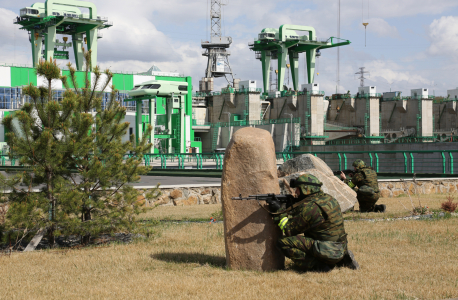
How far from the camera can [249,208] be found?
5.93 m

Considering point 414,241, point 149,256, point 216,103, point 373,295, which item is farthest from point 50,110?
point 216,103

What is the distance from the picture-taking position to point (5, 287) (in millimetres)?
5543

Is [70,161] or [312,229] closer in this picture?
[312,229]

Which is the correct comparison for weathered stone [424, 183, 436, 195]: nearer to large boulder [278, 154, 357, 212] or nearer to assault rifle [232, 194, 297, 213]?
large boulder [278, 154, 357, 212]

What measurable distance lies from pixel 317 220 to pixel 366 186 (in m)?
6.26

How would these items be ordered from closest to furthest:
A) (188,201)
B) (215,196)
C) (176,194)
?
(176,194) → (188,201) → (215,196)

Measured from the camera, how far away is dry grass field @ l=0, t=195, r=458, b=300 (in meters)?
5.09

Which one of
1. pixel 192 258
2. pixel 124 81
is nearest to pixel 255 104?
pixel 124 81

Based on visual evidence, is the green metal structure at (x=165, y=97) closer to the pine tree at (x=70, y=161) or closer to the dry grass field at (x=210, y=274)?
the pine tree at (x=70, y=161)

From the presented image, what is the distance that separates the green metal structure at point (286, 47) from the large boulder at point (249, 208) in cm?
6462

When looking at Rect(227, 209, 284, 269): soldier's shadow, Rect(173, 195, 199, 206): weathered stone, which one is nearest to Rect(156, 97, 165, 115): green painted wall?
Rect(173, 195, 199, 206): weathered stone

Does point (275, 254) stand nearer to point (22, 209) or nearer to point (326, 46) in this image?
point (22, 209)

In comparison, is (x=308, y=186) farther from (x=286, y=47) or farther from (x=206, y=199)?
(x=286, y=47)

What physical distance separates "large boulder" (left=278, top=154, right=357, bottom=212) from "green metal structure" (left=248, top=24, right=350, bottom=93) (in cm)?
5907
